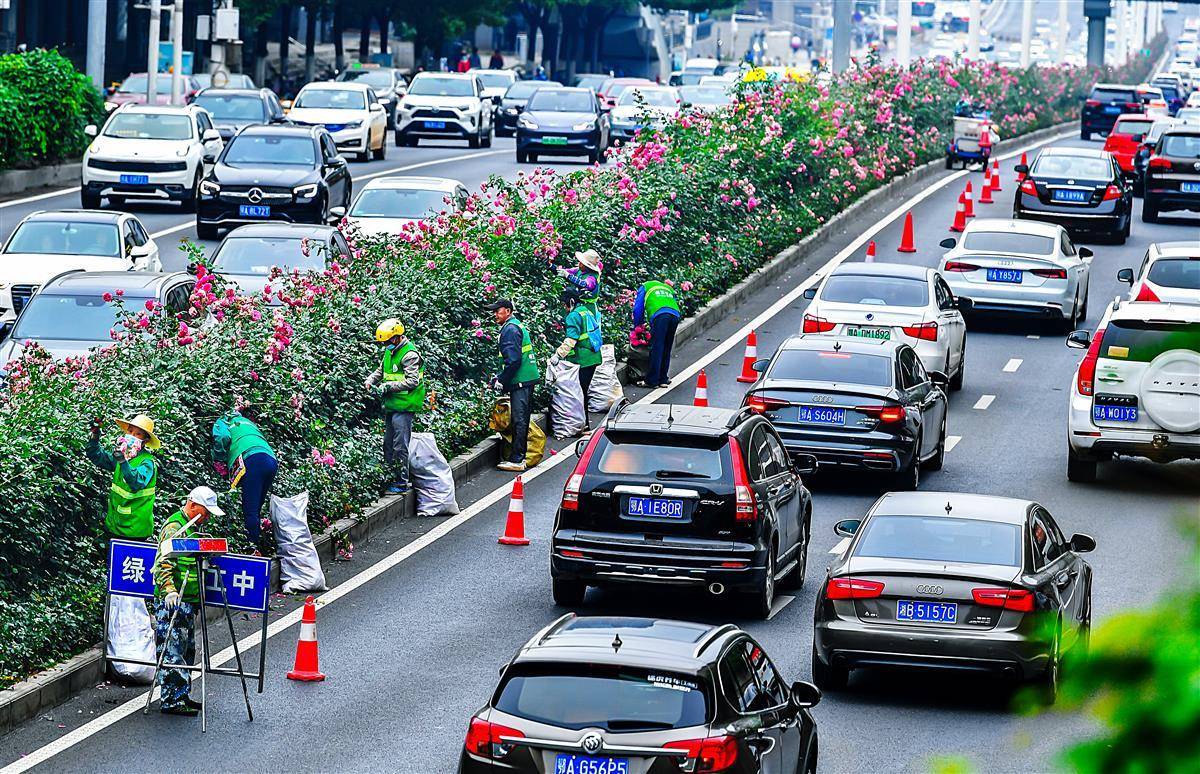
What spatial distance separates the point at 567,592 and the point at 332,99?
33.3 metres

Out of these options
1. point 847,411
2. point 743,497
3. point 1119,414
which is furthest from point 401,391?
point 1119,414

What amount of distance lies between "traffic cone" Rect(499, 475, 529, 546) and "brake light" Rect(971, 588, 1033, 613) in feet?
18.1

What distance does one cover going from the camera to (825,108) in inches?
1574

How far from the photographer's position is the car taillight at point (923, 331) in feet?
72.5

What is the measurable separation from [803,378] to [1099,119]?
47152mm

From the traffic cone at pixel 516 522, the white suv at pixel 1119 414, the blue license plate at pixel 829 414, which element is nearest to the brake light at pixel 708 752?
the traffic cone at pixel 516 522

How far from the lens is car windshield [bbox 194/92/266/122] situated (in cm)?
4341

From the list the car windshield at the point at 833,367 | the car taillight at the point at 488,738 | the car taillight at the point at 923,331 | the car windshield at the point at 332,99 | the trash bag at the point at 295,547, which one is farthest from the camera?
the car windshield at the point at 332,99

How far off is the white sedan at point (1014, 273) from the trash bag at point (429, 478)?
1186 centimetres

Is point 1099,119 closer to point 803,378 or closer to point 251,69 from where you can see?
point 251,69

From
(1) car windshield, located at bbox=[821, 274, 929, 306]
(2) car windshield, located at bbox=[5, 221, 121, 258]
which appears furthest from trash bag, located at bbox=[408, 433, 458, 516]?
(2) car windshield, located at bbox=[5, 221, 121, 258]

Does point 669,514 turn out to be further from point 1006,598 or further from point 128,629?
point 128,629

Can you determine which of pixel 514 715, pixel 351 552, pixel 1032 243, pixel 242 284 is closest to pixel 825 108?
pixel 1032 243

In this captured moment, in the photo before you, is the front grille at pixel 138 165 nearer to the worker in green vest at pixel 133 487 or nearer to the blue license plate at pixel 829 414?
the blue license plate at pixel 829 414
